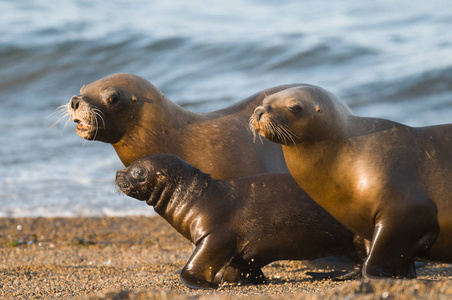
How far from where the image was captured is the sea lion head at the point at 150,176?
683 cm

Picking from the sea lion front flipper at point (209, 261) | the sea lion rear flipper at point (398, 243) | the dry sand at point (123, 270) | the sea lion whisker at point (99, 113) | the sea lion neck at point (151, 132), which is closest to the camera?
the dry sand at point (123, 270)

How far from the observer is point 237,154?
23.9 ft

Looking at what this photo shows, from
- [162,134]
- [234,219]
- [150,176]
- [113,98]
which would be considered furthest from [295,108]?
[113,98]

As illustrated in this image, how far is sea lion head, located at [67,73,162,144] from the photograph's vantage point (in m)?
6.92

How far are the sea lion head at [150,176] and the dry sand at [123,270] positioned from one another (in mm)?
728

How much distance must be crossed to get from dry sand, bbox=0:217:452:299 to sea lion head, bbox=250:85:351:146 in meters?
1.14

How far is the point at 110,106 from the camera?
23.1 ft

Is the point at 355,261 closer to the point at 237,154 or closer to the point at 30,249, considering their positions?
the point at 237,154

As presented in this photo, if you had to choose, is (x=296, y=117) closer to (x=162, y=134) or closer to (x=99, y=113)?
(x=162, y=134)

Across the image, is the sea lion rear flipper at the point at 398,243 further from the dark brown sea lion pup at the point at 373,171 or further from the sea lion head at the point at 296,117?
the sea lion head at the point at 296,117

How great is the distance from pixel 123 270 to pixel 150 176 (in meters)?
0.95

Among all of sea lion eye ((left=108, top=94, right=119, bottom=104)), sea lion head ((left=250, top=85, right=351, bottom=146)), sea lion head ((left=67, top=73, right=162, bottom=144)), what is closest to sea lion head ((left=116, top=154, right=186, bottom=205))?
sea lion head ((left=67, top=73, right=162, bottom=144))

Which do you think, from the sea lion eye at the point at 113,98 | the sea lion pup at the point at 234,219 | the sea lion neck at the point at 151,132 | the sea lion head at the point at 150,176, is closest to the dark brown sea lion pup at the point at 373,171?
the sea lion pup at the point at 234,219

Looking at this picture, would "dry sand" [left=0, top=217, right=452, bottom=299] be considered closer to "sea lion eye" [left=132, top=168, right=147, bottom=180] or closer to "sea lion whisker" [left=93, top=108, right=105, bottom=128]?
"sea lion eye" [left=132, top=168, right=147, bottom=180]
